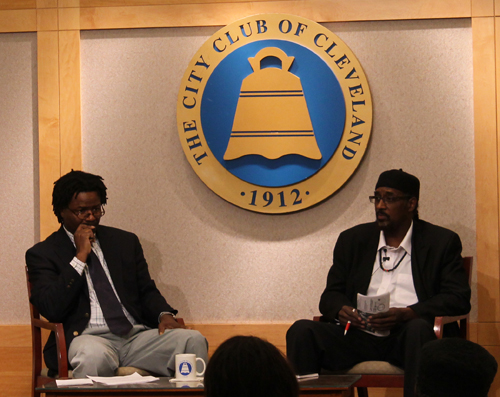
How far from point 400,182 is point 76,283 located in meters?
1.77

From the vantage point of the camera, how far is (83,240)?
3.33 m

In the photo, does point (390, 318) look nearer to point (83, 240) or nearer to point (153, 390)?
point (153, 390)

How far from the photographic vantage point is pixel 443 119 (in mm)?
3934

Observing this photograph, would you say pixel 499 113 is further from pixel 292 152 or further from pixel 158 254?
pixel 158 254

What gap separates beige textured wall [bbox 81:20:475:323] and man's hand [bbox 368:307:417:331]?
84 cm

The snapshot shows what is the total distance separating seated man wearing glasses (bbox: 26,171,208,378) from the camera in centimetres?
313

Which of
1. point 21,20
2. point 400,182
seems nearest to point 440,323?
point 400,182

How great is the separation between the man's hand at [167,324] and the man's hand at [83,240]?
506mm

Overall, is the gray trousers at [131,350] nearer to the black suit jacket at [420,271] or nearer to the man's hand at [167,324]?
the man's hand at [167,324]

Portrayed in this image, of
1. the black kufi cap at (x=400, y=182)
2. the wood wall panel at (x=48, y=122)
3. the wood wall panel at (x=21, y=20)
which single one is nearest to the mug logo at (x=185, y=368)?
the black kufi cap at (x=400, y=182)

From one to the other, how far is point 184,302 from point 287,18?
187 centimetres

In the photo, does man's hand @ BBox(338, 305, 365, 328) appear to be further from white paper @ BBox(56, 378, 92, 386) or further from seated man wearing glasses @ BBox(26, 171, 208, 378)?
white paper @ BBox(56, 378, 92, 386)

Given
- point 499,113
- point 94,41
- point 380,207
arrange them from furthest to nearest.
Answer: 1. point 94,41
2. point 499,113
3. point 380,207

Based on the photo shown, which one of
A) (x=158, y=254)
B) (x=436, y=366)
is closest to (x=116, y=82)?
(x=158, y=254)
